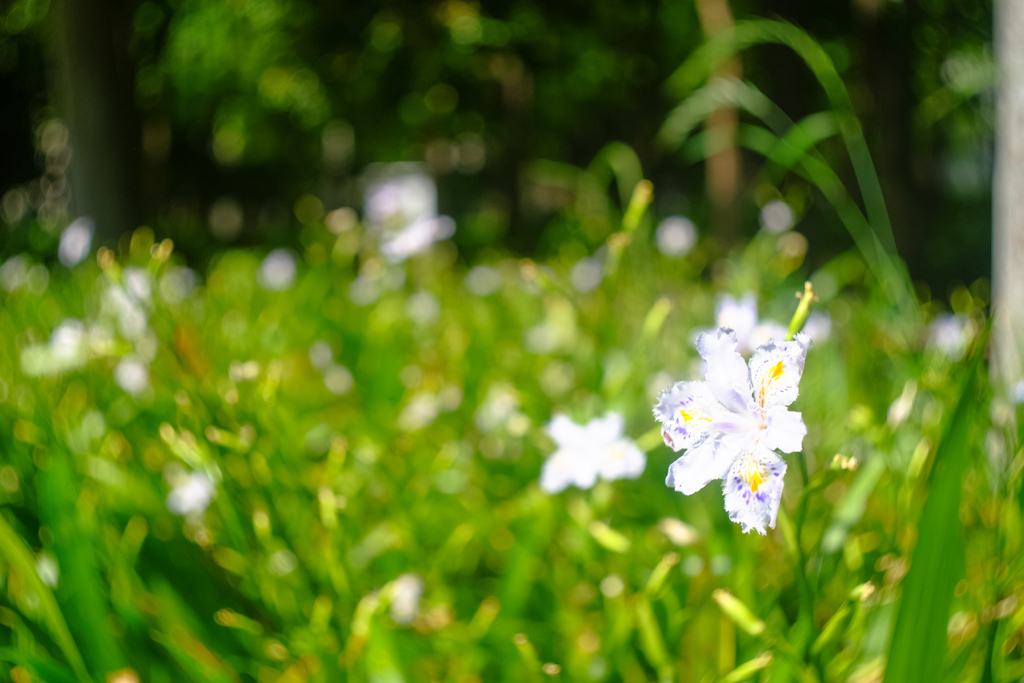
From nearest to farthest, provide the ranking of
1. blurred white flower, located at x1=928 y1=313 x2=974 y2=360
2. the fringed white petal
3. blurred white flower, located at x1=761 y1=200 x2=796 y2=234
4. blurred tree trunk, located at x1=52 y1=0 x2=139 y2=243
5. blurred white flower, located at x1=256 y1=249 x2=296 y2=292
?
1. the fringed white petal
2. blurred white flower, located at x1=928 y1=313 x2=974 y2=360
3. blurred white flower, located at x1=761 y1=200 x2=796 y2=234
4. blurred white flower, located at x1=256 y1=249 x2=296 y2=292
5. blurred tree trunk, located at x1=52 y1=0 x2=139 y2=243

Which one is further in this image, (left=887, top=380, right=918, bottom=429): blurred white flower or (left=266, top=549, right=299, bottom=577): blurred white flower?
(left=266, top=549, right=299, bottom=577): blurred white flower

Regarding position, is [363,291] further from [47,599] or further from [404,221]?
[47,599]

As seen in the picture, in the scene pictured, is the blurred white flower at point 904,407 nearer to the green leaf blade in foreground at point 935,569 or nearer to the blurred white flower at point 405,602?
the green leaf blade in foreground at point 935,569

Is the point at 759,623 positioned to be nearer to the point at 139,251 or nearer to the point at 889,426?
the point at 889,426

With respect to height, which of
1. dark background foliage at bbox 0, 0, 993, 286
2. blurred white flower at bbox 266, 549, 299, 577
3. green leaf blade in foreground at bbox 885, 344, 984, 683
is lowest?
dark background foliage at bbox 0, 0, 993, 286

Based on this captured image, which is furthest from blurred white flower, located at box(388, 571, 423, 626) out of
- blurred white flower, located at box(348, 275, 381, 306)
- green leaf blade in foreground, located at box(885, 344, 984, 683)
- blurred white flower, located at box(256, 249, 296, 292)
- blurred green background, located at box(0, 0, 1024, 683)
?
blurred white flower, located at box(256, 249, 296, 292)

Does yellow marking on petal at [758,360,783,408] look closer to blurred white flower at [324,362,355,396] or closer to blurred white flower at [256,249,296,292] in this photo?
blurred white flower at [324,362,355,396]

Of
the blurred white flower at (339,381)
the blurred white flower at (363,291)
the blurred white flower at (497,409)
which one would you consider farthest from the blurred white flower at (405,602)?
the blurred white flower at (363,291)

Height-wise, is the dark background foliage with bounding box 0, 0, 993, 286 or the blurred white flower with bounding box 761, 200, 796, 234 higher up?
the blurred white flower with bounding box 761, 200, 796, 234
